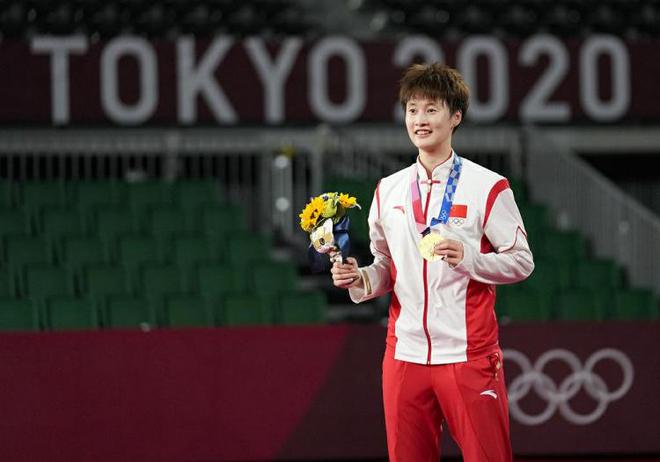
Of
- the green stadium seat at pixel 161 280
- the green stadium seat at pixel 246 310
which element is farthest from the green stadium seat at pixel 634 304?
the green stadium seat at pixel 161 280

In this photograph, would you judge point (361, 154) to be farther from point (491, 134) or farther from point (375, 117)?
point (491, 134)

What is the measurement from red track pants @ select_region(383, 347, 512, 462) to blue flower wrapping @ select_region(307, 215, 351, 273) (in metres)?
0.39

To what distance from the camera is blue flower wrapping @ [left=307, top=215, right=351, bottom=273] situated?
374 cm

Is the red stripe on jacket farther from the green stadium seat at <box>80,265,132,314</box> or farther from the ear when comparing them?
the green stadium seat at <box>80,265,132,314</box>

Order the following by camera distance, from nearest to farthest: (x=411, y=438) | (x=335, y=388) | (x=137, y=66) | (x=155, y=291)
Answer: (x=411, y=438)
(x=335, y=388)
(x=155, y=291)
(x=137, y=66)

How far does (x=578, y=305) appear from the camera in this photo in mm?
10023

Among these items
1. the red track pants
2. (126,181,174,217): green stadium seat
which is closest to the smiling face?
the red track pants

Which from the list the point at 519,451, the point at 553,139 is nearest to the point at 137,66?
the point at 553,139

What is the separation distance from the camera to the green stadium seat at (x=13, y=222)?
1034cm

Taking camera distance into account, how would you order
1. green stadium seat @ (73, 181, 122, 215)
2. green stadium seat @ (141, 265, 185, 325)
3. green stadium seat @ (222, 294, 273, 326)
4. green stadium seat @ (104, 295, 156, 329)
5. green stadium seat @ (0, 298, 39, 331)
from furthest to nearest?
1. green stadium seat @ (73, 181, 122, 215)
2. green stadium seat @ (141, 265, 185, 325)
3. green stadium seat @ (222, 294, 273, 326)
4. green stadium seat @ (104, 295, 156, 329)
5. green stadium seat @ (0, 298, 39, 331)

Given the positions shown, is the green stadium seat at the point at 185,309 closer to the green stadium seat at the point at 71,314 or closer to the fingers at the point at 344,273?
the green stadium seat at the point at 71,314

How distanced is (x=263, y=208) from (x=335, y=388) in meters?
5.03

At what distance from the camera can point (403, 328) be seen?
3742 millimetres

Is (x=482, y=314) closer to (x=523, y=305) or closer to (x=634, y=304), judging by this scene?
(x=523, y=305)
